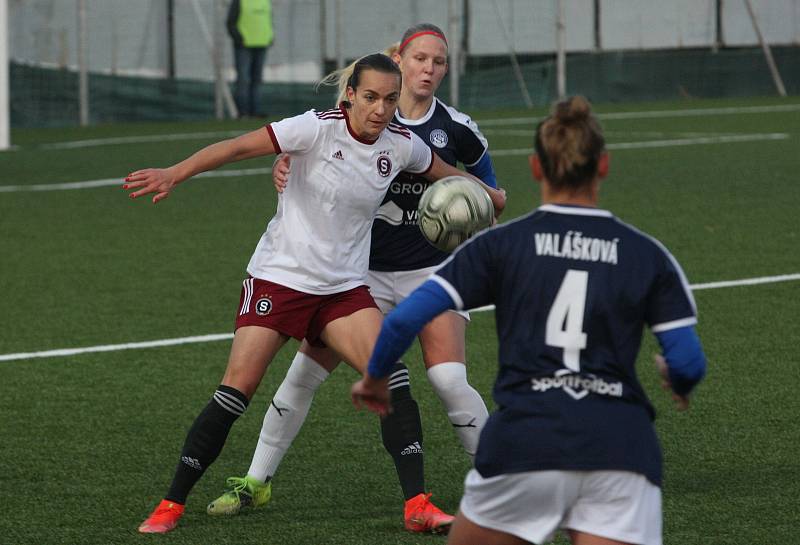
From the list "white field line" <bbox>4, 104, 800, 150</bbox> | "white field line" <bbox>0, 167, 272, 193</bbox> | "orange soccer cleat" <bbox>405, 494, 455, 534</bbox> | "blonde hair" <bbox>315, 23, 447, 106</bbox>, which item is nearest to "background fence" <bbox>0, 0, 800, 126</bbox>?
"white field line" <bbox>4, 104, 800, 150</bbox>

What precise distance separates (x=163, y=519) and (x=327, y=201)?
1309mm

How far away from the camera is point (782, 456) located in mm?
6336

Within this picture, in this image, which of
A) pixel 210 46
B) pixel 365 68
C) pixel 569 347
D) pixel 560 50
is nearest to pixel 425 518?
pixel 365 68

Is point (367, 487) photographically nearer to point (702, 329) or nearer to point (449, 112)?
point (449, 112)

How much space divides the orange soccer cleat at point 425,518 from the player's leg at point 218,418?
2.36ft

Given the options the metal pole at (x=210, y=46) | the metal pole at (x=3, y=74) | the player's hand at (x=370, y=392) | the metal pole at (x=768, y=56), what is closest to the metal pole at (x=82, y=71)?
the metal pole at (x=210, y=46)

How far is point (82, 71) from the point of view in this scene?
24.4 m

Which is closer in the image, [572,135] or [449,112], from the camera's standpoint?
[572,135]

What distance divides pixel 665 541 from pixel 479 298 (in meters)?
1.91

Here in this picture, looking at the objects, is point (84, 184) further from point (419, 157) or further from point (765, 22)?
point (765, 22)

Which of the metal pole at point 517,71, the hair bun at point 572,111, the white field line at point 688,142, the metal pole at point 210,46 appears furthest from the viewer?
the metal pole at point 517,71

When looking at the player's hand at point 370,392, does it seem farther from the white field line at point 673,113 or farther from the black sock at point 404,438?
the white field line at point 673,113

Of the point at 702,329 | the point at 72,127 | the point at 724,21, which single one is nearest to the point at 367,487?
the point at 702,329

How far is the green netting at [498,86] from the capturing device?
25125mm
